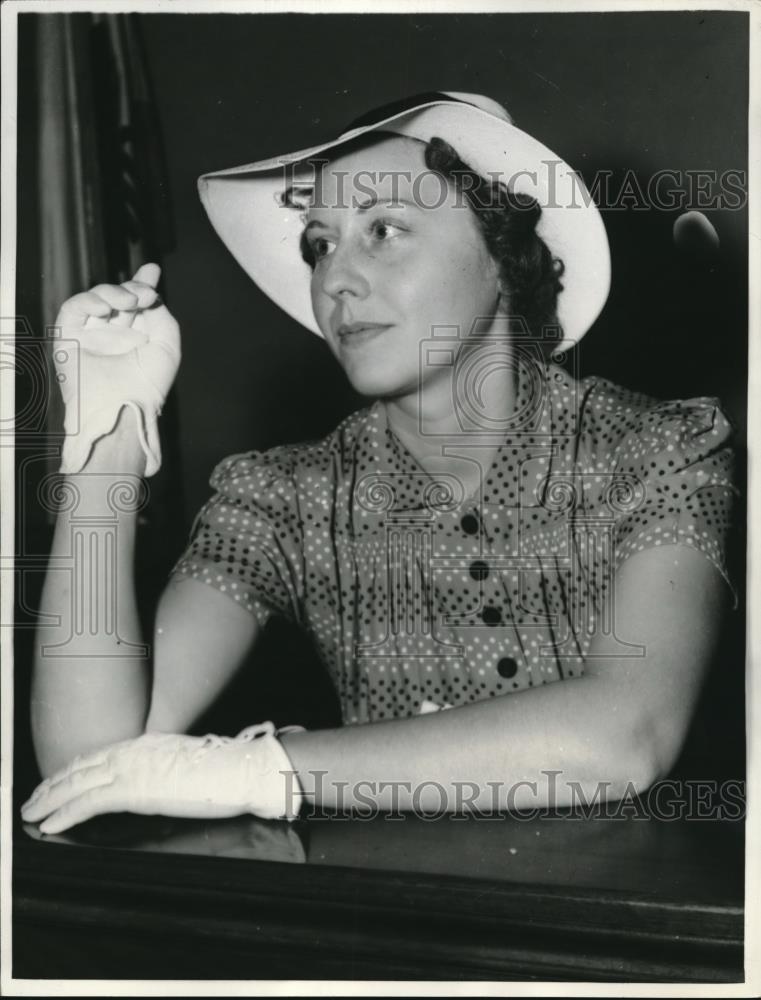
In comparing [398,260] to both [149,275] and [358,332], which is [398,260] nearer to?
[358,332]

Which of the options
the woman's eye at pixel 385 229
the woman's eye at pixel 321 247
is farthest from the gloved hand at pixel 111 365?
the woman's eye at pixel 385 229

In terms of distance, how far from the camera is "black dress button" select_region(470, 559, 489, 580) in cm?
172

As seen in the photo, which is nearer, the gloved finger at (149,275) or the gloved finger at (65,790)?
the gloved finger at (65,790)

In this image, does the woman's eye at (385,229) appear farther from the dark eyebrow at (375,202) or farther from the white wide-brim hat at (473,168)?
the white wide-brim hat at (473,168)

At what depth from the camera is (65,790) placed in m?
1.67

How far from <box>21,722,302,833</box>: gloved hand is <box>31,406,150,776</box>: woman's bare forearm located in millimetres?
49

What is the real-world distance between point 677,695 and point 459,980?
498 mm

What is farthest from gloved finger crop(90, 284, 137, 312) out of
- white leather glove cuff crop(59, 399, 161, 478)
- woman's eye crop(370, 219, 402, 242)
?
woman's eye crop(370, 219, 402, 242)

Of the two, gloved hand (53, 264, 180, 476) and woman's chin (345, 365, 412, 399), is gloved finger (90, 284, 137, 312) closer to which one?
gloved hand (53, 264, 180, 476)

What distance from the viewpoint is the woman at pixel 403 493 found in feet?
5.37

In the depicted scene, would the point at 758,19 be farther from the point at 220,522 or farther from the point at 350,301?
the point at 220,522

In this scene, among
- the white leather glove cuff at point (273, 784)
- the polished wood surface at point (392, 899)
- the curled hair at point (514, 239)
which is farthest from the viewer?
the curled hair at point (514, 239)

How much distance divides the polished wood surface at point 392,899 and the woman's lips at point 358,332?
708mm

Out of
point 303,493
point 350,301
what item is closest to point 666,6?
point 350,301
